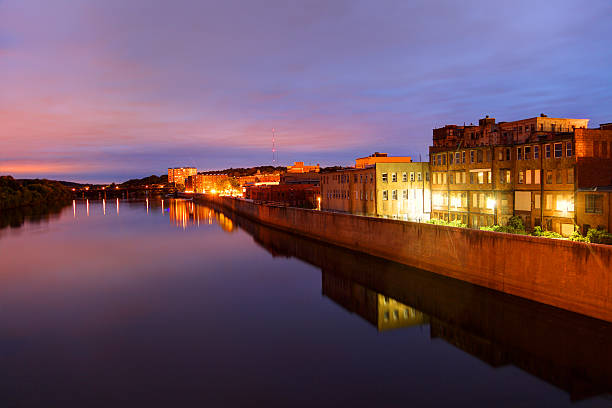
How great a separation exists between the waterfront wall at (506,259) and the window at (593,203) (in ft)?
33.7

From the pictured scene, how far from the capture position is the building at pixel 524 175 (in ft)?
113

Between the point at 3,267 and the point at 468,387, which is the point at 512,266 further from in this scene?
the point at 3,267

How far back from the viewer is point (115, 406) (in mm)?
17125

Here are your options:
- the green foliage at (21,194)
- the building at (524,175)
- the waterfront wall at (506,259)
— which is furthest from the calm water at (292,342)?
the green foliage at (21,194)

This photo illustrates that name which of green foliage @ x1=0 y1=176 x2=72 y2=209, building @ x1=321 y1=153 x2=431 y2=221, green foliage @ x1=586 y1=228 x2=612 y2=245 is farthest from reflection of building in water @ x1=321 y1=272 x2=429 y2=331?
green foliage @ x1=0 y1=176 x2=72 y2=209

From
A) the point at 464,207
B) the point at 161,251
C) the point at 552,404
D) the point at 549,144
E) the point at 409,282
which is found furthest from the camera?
the point at 161,251

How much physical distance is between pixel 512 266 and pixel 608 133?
17.9 metres

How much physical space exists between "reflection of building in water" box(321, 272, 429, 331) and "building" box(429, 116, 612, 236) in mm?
16425

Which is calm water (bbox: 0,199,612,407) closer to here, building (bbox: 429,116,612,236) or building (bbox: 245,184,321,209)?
building (bbox: 429,116,612,236)

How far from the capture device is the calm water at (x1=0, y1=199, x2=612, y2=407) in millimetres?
18047

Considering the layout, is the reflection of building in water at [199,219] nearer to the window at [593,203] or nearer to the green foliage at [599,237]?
the window at [593,203]

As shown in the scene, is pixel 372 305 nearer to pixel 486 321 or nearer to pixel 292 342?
pixel 486 321

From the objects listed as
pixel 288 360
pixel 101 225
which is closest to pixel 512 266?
pixel 288 360

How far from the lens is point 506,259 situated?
27.3 metres
